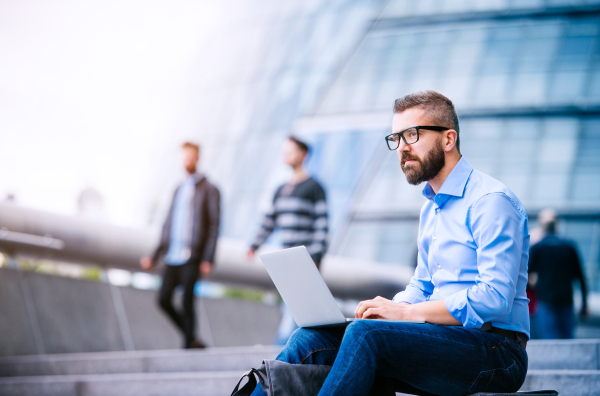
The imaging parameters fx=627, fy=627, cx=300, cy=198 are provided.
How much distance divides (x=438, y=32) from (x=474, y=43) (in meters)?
1.68

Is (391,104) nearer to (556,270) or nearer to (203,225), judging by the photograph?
(556,270)

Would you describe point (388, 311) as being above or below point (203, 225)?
above

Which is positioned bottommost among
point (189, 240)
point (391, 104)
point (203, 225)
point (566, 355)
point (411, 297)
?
point (566, 355)

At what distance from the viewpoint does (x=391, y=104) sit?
2433 centimetres

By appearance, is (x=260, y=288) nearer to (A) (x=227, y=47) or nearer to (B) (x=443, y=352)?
(B) (x=443, y=352)

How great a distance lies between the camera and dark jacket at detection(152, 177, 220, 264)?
5.83 m

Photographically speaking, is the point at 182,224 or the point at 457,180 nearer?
the point at 457,180

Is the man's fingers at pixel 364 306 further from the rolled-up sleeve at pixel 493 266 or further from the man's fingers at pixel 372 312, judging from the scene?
the rolled-up sleeve at pixel 493 266

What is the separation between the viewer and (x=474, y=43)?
77.3 feet

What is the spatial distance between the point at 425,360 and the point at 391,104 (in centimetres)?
2297

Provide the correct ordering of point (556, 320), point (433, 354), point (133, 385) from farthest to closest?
point (556, 320), point (133, 385), point (433, 354)

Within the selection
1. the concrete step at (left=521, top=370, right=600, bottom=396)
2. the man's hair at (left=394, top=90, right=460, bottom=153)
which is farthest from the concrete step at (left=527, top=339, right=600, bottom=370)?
the man's hair at (left=394, top=90, right=460, bottom=153)

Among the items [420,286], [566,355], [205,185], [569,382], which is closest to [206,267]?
[205,185]

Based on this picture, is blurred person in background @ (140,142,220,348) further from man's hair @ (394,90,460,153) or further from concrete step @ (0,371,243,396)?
man's hair @ (394,90,460,153)
